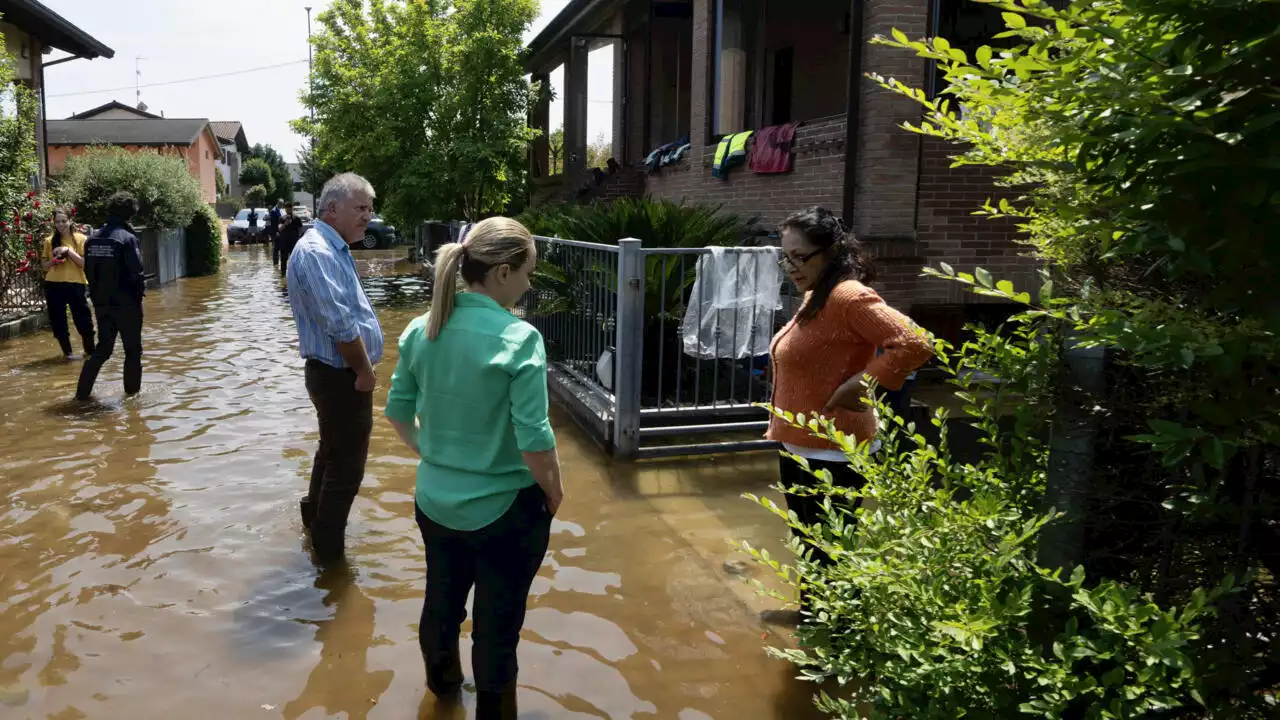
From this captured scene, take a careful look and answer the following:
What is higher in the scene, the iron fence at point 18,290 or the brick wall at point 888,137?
the brick wall at point 888,137

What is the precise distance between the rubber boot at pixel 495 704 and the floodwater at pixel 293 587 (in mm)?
491

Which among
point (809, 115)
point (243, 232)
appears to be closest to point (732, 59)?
point (809, 115)

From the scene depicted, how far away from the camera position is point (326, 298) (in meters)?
4.33

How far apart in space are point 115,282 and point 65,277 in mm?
2673

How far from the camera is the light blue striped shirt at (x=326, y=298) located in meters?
4.33

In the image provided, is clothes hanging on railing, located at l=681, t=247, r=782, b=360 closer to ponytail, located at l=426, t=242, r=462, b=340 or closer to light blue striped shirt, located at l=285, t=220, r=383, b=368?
light blue striped shirt, located at l=285, t=220, r=383, b=368

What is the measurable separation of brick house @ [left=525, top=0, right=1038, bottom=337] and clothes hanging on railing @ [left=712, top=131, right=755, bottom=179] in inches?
6.4

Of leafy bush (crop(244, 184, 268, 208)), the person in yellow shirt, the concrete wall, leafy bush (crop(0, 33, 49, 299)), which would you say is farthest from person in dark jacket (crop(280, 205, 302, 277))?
leafy bush (crop(244, 184, 268, 208))

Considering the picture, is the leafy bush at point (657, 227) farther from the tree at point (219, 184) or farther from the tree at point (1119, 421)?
the tree at point (219, 184)

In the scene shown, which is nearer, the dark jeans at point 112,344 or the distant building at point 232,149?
the dark jeans at point 112,344

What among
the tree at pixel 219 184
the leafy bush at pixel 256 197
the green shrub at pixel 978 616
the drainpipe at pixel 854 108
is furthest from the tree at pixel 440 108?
the leafy bush at pixel 256 197

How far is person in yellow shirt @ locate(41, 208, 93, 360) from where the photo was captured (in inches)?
408

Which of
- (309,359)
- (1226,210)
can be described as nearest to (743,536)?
(309,359)

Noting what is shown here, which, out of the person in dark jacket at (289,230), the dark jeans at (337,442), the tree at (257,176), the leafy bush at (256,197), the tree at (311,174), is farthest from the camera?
the tree at (257,176)
